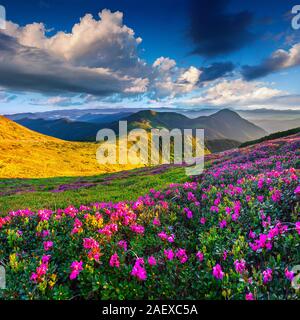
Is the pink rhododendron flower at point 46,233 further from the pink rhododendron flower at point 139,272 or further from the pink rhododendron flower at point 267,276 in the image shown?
the pink rhododendron flower at point 267,276

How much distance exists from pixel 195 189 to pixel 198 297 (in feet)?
23.2

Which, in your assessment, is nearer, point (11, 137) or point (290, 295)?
point (290, 295)

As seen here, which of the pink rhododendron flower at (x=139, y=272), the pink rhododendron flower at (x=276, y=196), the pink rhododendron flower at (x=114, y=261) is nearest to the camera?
the pink rhododendron flower at (x=139, y=272)

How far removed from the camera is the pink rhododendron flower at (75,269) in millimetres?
4547

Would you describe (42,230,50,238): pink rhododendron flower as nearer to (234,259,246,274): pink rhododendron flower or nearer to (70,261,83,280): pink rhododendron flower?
(70,261,83,280): pink rhododendron flower

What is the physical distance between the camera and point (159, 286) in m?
4.54

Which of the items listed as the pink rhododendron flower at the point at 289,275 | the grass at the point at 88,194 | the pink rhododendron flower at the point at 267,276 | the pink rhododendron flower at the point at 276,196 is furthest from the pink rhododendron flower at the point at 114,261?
the grass at the point at 88,194

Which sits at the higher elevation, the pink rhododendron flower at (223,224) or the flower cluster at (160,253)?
the pink rhododendron flower at (223,224)

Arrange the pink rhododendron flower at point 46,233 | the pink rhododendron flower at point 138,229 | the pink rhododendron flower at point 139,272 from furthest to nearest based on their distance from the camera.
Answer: the pink rhododendron flower at point 138,229
the pink rhododendron flower at point 46,233
the pink rhododendron flower at point 139,272

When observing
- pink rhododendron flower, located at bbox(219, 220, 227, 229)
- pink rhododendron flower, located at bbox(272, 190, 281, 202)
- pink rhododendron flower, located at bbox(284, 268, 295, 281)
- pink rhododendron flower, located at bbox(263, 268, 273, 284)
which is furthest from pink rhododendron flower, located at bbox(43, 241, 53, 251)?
pink rhododendron flower, located at bbox(272, 190, 281, 202)

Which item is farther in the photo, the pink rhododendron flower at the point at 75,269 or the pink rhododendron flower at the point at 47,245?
the pink rhododendron flower at the point at 47,245
